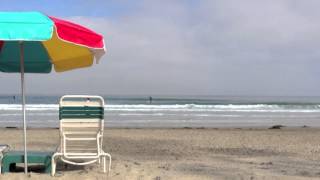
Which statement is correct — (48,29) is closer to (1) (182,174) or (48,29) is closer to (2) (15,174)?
(2) (15,174)

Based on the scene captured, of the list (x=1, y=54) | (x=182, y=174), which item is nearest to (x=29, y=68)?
(x=1, y=54)

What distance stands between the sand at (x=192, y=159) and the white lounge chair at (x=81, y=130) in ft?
0.86

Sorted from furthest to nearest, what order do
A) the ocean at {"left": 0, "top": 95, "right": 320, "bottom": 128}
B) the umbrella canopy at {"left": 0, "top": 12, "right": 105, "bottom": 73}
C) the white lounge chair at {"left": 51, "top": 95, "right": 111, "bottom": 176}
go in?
the ocean at {"left": 0, "top": 95, "right": 320, "bottom": 128} → the white lounge chair at {"left": 51, "top": 95, "right": 111, "bottom": 176} → the umbrella canopy at {"left": 0, "top": 12, "right": 105, "bottom": 73}

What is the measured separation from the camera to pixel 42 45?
24.3 ft

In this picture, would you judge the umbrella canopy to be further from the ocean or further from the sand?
the ocean

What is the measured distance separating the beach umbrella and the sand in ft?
→ 5.09

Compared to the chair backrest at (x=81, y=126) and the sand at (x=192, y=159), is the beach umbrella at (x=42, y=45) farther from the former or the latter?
the sand at (x=192, y=159)

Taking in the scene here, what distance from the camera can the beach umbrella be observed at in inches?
221

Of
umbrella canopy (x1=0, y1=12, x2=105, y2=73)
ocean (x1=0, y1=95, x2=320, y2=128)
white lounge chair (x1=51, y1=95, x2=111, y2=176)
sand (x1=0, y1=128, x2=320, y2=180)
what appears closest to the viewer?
umbrella canopy (x1=0, y1=12, x2=105, y2=73)

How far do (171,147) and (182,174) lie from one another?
16.9 feet

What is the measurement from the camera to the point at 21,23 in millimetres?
5652

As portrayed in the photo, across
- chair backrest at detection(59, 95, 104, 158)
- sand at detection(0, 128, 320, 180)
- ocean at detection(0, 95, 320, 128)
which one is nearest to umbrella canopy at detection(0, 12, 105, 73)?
chair backrest at detection(59, 95, 104, 158)

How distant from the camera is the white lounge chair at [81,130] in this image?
22.5ft

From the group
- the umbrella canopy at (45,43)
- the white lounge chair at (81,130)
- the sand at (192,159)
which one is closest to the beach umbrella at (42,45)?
the umbrella canopy at (45,43)
